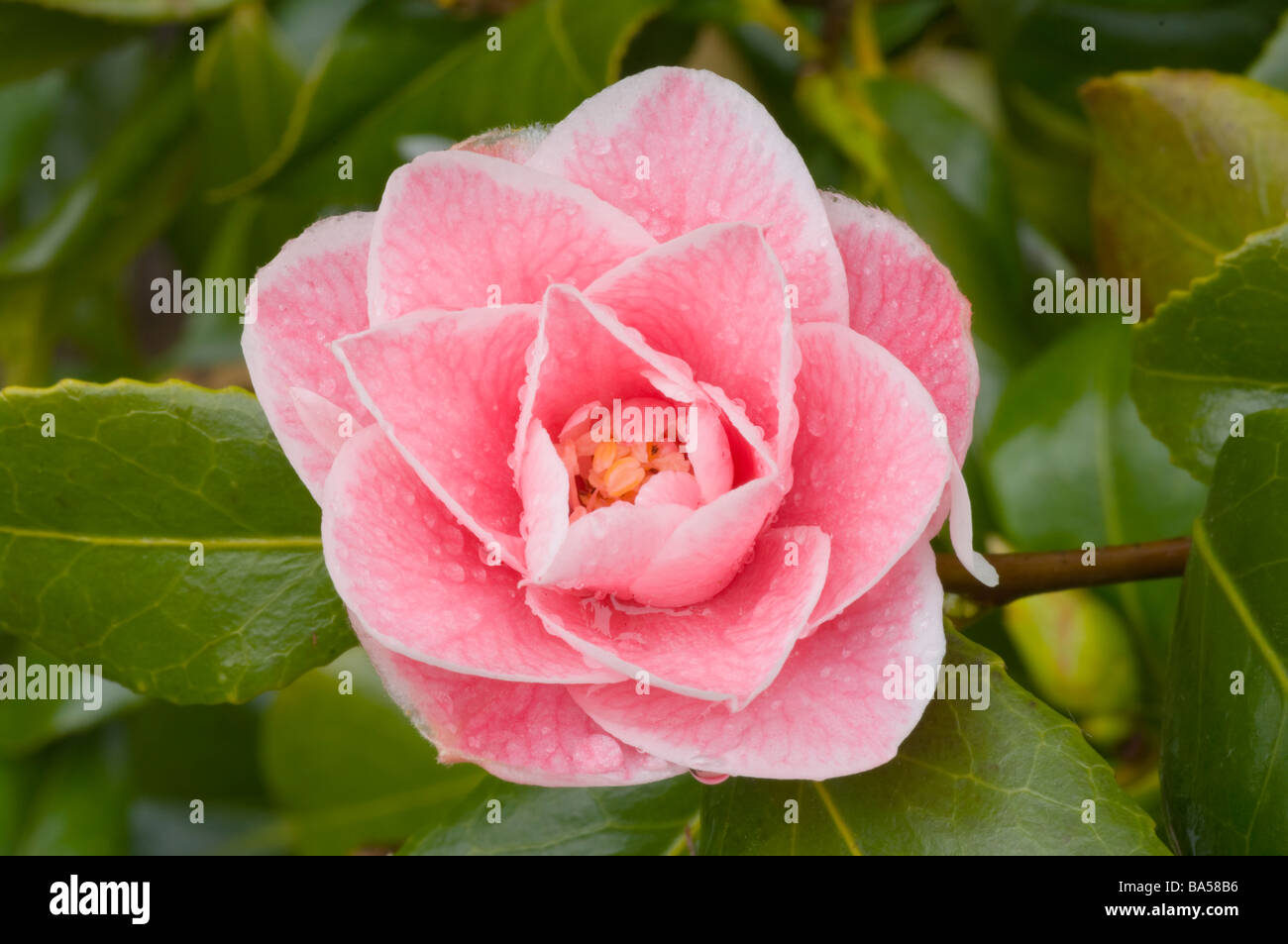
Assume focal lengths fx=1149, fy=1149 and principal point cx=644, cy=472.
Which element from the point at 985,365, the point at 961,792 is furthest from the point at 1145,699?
the point at 961,792

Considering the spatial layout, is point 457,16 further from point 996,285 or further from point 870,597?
point 870,597

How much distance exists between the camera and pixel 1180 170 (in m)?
0.78

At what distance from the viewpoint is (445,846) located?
2.28 feet

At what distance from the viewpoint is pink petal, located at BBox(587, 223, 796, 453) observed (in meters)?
0.47

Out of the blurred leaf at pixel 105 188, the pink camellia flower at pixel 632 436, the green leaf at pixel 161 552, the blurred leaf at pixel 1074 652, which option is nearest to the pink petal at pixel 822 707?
the pink camellia flower at pixel 632 436

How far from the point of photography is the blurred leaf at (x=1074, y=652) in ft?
2.77

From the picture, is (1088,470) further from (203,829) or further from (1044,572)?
(203,829)

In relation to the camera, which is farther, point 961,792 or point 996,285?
point 996,285

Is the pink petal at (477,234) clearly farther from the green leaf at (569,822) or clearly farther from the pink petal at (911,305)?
the green leaf at (569,822)

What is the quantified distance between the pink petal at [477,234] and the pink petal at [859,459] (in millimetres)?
101

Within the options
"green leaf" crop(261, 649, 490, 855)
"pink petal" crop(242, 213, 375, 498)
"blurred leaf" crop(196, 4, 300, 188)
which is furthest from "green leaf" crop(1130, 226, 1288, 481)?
"blurred leaf" crop(196, 4, 300, 188)

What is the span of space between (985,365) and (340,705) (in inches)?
26.4

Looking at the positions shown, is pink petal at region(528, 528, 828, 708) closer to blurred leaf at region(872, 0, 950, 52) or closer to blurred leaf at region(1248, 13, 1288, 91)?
blurred leaf at region(1248, 13, 1288, 91)

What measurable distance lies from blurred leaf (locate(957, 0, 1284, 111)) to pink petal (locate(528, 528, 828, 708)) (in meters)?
0.74
